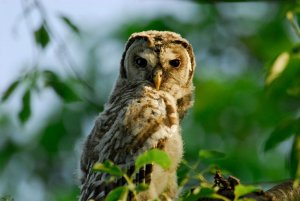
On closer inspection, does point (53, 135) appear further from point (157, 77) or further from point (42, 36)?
point (157, 77)

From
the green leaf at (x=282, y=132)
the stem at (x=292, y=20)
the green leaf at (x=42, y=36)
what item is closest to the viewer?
the green leaf at (x=282, y=132)

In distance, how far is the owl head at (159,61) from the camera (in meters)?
6.02

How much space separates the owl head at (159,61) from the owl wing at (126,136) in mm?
346

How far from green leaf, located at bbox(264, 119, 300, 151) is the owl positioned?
1590 millimetres

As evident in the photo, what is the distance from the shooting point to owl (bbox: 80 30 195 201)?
5.07 metres

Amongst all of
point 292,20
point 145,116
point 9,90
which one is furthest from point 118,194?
point 9,90

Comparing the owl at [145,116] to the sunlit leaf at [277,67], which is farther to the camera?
the owl at [145,116]

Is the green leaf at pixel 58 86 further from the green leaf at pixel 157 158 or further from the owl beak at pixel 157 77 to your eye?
the green leaf at pixel 157 158

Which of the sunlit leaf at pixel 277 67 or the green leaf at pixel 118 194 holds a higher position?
the sunlit leaf at pixel 277 67

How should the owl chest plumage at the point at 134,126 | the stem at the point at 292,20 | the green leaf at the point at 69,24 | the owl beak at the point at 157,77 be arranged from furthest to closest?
1. the owl beak at the point at 157,77
2. the green leaf at the point at 69,24
3. the owl chest plumage at the point at 134,126
4. the stem at the point at 292,20

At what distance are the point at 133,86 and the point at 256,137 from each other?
15.8 feet

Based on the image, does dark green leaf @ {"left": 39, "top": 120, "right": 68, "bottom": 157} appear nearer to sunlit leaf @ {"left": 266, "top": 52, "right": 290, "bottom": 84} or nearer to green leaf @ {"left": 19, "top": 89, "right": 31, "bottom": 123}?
green leaf @ {"left": 19, "top": 89, "right": 31, "bottom": 123}

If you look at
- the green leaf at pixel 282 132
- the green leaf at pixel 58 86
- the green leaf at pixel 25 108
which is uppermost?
the green leaf at pixel 58 86

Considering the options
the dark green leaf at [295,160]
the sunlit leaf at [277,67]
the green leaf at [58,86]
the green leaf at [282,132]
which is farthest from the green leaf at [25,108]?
the dark green leaf at [295,160]
